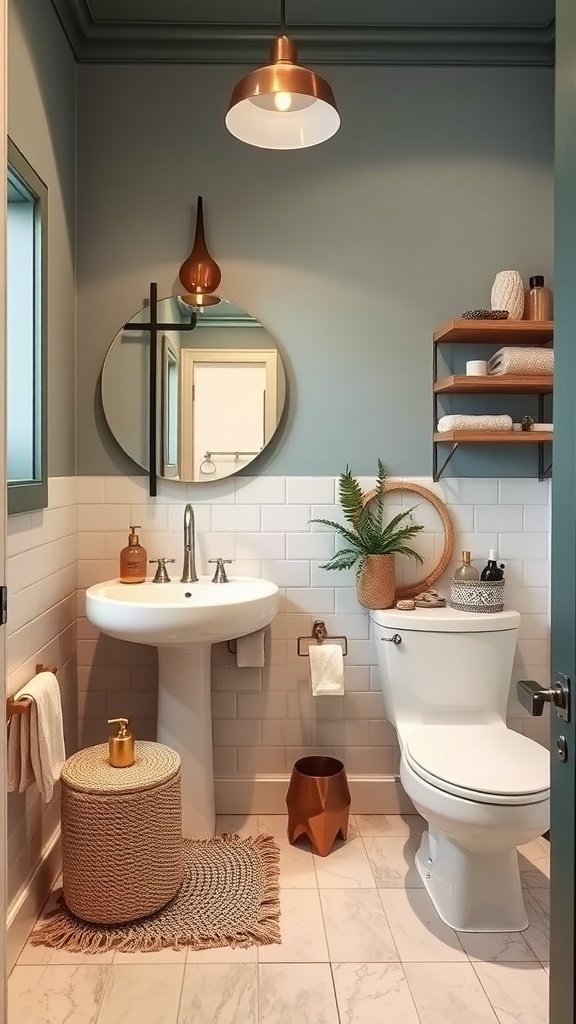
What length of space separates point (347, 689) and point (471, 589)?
586mm

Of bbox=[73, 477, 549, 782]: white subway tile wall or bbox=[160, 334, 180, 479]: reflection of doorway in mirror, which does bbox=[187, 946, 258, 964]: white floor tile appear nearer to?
bbox=[73, 477, 549, 782]: white subway tile wall

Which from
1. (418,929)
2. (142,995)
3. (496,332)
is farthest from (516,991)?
(496,332)

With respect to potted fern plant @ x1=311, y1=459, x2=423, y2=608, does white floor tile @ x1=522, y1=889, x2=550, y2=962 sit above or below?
below

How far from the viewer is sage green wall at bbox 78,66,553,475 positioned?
2.64 metres

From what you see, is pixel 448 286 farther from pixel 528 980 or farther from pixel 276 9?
pixel 528 980

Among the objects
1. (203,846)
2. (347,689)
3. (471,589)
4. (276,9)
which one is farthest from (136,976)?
(276,9)

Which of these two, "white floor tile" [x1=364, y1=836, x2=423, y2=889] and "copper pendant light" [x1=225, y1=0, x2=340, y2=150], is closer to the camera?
"copper pendant light" [x1=225, y1=0, x2=340, y2=150]

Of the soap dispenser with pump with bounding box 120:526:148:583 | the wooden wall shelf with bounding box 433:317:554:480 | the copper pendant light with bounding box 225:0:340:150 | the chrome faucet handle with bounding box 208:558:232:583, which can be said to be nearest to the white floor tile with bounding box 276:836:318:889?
the chrome faucet handle with bounding box 208:558:232:583

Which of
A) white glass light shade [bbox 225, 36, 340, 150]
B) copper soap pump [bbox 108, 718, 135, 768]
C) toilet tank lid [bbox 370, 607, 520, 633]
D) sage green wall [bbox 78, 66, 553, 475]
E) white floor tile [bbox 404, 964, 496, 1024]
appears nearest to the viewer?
white floor tile [bbox 404, 964, 496, 1024]

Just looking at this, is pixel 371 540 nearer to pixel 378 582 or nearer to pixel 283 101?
pixel 378 582

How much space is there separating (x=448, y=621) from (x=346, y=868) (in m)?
0.83

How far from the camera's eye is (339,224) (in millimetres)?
2672

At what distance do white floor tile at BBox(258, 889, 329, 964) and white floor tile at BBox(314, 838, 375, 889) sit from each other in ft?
0.28

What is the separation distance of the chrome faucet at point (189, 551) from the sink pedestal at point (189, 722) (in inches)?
10.6
